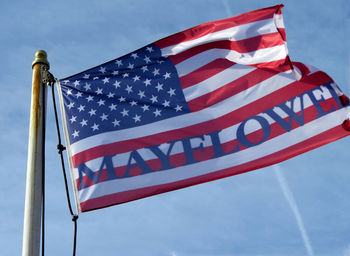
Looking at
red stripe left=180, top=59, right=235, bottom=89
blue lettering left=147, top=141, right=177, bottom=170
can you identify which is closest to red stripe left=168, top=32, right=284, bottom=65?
red stripe left=180, top=59, right=235, bottom=89

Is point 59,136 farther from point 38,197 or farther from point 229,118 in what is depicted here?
point 229,118

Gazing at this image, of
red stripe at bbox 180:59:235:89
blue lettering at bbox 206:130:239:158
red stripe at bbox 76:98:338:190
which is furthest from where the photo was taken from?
red stripe at bbox 180:59:235:89

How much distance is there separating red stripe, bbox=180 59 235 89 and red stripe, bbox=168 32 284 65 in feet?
0.85

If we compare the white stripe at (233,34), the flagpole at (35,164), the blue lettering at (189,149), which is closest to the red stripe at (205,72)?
the white stripe at (233,34)

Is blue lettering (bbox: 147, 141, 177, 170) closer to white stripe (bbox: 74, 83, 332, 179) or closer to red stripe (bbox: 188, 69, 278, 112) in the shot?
white stripe (bbox: 74, 83, 332, 179)

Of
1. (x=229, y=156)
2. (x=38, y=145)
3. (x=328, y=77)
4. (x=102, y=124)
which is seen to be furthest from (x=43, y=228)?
(x=328, y=77)

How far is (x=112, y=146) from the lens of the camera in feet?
29.3

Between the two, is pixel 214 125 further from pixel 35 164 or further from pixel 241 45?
pixel 35 164

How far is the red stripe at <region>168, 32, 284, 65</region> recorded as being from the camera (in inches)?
383

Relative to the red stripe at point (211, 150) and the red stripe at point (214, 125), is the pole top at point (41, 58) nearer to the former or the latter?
the red stripe at point (214, 125)

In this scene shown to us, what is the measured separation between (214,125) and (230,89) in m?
0.75

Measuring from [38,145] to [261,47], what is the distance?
4.01 metres

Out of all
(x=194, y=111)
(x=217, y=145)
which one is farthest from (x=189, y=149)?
(x=194, y=111)

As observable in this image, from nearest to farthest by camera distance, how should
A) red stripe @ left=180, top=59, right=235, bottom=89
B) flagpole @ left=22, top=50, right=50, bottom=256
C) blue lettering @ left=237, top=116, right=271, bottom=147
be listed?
flagpole @ left=22, top=50, right=50, bottom=256 < blue lettering @ left=237, top=116, right=271, bottom=147 < red stripe @ left=180, top=59, right=235, bottom=89
